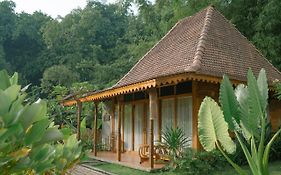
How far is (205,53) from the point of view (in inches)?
448

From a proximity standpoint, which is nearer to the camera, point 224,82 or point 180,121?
point 224,82

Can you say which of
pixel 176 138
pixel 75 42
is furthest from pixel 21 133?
pixel 75 42

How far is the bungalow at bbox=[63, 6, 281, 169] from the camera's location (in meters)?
9.95

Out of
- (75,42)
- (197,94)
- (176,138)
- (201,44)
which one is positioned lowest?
(176,138)

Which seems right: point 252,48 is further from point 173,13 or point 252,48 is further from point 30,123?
point 30,123

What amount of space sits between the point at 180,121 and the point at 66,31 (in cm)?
3047

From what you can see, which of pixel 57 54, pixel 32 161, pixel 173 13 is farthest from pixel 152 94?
pixel 57 54

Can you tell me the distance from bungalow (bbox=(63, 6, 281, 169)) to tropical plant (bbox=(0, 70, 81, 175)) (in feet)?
26.2

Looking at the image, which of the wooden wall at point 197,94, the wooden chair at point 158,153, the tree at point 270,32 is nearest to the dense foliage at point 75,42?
the tree at point 270,32

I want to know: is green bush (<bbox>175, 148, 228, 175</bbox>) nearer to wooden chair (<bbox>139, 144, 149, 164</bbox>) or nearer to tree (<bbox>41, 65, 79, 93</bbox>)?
wooden chair (<bbox>139, 144, 149, 164</bbox>)

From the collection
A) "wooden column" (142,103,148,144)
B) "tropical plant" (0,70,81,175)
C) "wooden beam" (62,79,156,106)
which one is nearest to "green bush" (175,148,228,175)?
"wooden beam" (62,79,156,106)

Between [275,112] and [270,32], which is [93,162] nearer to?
[275,112]

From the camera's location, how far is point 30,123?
1152mm

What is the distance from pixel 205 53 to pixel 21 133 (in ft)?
34.7
